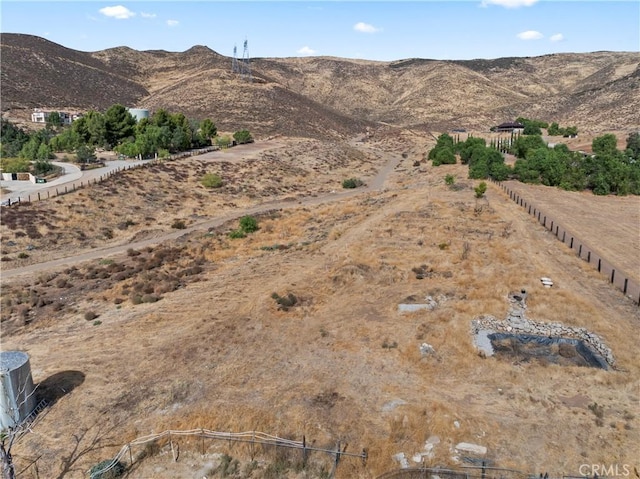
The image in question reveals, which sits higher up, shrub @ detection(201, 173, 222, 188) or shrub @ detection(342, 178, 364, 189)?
shrub @ detection(201, 173, 222, 188)

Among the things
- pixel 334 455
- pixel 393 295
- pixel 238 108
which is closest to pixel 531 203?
pixel 393 295

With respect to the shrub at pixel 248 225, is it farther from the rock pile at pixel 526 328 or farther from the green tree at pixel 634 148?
the green tree at pixel 634 148

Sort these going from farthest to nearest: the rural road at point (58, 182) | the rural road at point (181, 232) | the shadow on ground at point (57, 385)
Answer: the rural road at point (58, 182) < the rural road at point (181, 232) < the shadow on ground at point (57, 385)

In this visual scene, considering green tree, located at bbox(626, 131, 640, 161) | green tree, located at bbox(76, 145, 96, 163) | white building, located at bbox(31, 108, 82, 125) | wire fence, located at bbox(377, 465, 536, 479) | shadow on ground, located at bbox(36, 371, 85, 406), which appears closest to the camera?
wire fence, located at bbox(377, 465, 536, 479)

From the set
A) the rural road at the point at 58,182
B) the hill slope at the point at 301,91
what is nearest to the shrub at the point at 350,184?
the rural road at the point at 58,182

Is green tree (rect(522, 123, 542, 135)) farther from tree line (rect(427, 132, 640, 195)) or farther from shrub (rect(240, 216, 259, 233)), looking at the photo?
shrub (rect(240, 216, 259, 233))

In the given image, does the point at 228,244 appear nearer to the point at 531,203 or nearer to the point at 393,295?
the point at 393,295

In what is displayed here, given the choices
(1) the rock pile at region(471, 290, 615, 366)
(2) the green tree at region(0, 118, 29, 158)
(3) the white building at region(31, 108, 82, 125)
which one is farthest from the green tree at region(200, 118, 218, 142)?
(1) the rock pile at region(471, 290, 615, 366)
